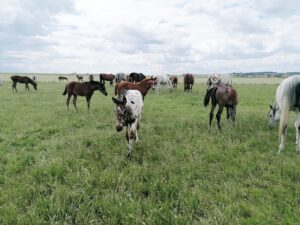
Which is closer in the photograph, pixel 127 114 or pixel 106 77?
pixel 127 114

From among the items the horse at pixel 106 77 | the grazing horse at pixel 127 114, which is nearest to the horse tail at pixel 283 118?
the grazing horse at pixel 127 114

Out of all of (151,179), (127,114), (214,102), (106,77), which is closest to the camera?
(151,179)

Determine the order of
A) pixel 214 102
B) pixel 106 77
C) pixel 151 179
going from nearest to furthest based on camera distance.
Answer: pixel 151 179 < pixel 214 102 < pixel 106 77

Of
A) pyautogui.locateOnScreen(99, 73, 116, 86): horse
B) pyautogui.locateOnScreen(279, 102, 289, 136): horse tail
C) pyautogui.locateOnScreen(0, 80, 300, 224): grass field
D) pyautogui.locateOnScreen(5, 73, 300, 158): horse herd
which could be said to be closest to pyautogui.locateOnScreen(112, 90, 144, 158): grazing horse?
pyautogui.locateOnScreen(5, 73, 300, 158): horse herd

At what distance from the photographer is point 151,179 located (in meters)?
5.32

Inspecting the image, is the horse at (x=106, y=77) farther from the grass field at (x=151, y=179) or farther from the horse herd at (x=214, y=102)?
the grass field at (x=151, y=179)

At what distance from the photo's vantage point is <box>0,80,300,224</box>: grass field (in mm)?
4164

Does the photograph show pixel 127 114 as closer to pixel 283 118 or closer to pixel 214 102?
pixel 283 118

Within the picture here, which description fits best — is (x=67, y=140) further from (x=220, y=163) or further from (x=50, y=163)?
(x=220, y=163)

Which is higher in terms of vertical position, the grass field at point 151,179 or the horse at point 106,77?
the horse at point 106,77

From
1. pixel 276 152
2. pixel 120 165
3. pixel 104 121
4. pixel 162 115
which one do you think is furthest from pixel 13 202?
pixel 162 115

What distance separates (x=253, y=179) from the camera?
206 inches

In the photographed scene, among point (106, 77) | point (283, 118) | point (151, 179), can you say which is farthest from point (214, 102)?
point (106, 77)

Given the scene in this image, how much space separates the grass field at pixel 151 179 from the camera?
4.16 metres
